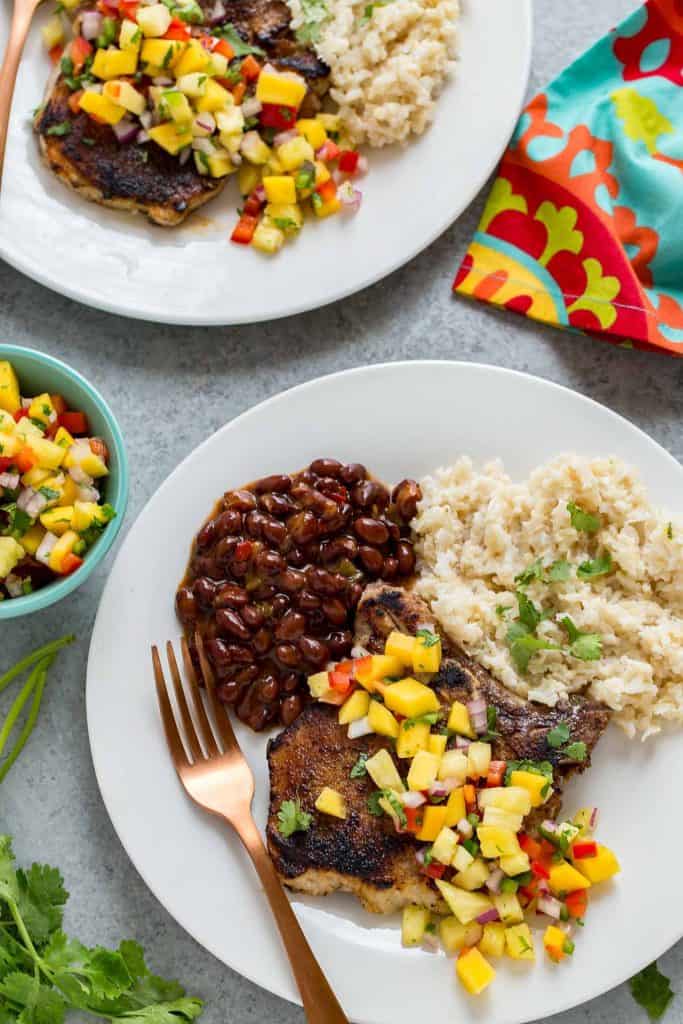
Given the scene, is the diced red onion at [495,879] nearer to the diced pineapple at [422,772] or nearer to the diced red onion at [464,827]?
the diced red onion at [464,827]

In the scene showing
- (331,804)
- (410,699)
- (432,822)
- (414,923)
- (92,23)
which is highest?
(92,23)

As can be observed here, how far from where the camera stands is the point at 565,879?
12.4 ft

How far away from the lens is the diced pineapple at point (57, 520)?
12.4 feet

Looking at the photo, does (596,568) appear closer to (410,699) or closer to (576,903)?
(410,699)

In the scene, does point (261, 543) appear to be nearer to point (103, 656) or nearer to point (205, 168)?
point (103, 656)

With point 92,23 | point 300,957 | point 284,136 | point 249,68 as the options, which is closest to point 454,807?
point 300,957

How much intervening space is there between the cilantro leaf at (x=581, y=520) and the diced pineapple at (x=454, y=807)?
0.92m

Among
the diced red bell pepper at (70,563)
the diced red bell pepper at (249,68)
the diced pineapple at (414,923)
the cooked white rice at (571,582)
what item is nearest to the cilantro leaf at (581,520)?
the cooked white rice at (571,582)

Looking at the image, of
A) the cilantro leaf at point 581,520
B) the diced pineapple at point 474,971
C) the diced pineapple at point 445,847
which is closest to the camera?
the diced pineapple at point 445,847

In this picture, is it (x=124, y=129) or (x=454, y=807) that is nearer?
(x=454, y=807)

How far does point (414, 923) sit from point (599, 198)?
262cm

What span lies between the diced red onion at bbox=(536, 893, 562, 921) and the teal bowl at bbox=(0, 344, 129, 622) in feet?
5.84

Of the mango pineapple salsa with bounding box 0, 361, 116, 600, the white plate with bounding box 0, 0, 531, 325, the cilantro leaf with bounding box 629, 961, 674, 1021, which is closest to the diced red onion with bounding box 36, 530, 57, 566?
the mango pineapple salsa with bounding box 0, 361, 116, 600

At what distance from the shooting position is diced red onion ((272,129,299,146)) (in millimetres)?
4254
